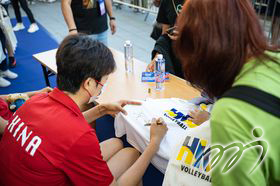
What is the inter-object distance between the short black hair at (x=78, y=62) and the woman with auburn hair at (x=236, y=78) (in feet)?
1.44

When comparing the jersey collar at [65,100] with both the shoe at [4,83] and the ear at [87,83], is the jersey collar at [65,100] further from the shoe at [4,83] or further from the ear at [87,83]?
the shoe at [4,83]

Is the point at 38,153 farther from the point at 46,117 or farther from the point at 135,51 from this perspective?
the point at 135,51

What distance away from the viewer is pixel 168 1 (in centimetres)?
193

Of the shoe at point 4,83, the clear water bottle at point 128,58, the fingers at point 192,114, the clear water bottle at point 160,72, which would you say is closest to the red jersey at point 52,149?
the fingers at point 192,114

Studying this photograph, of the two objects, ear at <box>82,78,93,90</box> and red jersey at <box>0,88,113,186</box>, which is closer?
red jersey at <box>0,88,113,186</box>

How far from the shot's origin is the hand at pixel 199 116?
4.31ft

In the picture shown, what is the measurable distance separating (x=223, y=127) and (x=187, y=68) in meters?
0.22

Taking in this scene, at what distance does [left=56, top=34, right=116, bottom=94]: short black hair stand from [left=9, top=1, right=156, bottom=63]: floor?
2.69m

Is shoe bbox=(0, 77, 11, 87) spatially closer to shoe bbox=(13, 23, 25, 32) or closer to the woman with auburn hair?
shoe bbox=(13, 23, 25, 32)

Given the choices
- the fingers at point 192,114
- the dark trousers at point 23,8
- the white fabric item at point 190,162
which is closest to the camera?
the white fabric item at point 190,162

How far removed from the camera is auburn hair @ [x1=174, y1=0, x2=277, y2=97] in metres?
0.67

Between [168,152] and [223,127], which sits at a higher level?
[223,127]

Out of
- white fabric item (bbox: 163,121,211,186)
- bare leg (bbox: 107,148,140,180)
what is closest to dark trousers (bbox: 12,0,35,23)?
bare leg (bbox: 107,148,140,180)

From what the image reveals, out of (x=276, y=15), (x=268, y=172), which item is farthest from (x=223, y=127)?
(x=276, y=15)
